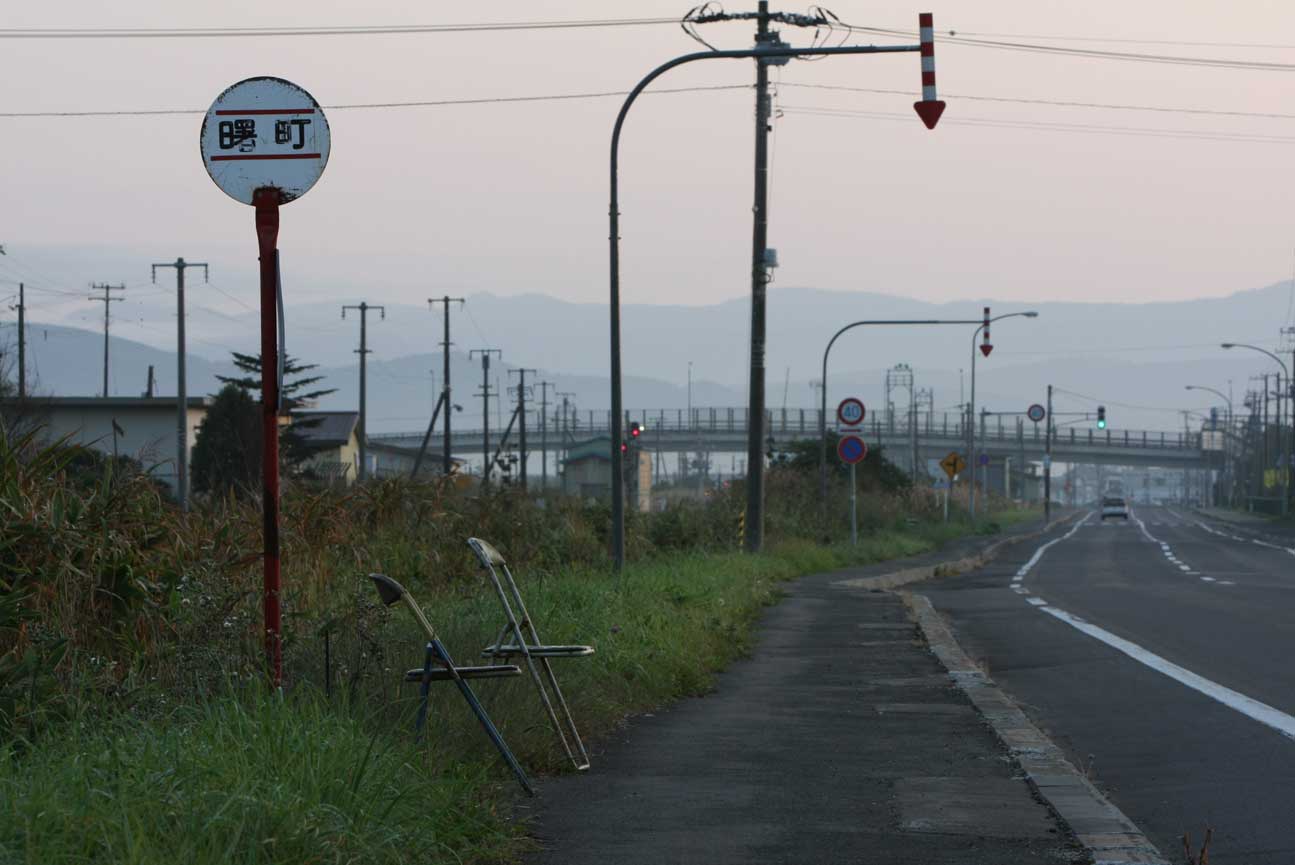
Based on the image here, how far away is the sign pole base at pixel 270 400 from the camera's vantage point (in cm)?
701

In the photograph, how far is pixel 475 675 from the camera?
6.68 metres

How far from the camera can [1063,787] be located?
7.56 m

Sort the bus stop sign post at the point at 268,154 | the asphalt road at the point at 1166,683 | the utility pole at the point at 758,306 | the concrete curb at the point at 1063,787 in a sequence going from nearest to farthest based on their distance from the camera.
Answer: the concrete curb at the point at 1063,787 → the bus stop sign post at the point at 268,154 → the asphalt road at the point at 1166,683 → the utility pole at the point at 758,306

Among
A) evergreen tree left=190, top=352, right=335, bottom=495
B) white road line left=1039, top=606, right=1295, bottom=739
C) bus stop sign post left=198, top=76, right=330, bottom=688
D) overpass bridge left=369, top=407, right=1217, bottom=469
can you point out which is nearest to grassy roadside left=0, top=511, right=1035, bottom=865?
bus stop sign post left=198, top=76, right=330, bottom=688

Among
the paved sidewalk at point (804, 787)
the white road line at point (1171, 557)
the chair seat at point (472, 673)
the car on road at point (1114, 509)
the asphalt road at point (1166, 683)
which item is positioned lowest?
the car on road at point (1114, 509)

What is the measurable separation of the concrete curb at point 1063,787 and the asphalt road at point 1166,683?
0.73ft

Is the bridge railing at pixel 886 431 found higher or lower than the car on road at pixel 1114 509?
higher

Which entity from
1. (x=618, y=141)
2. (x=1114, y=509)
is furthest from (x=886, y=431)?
(x=618, y=141)

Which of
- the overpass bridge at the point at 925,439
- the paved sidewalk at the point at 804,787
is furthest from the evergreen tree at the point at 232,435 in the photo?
the overpass bridge at the point at 925,439

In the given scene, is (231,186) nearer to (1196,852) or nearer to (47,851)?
(47,851)

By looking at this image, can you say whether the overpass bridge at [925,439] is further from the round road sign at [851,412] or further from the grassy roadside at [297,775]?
the grassy roadside at [297,775]

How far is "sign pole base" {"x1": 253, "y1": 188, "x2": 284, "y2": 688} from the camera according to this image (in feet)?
23.0

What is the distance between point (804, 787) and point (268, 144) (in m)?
3.85

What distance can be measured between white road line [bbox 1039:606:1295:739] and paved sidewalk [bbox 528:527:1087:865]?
1.89 m
